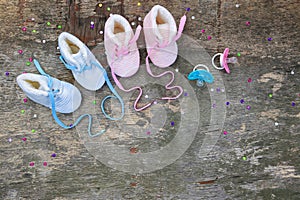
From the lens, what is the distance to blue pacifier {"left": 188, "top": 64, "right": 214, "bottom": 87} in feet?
3.84

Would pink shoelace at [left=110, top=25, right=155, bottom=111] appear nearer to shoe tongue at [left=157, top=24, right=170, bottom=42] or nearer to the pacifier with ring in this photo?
shoe tongue at [left=157, top=24, right=170, bottom=42]

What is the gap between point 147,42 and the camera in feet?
3.83

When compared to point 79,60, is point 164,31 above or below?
above

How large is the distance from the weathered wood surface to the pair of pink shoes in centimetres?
7

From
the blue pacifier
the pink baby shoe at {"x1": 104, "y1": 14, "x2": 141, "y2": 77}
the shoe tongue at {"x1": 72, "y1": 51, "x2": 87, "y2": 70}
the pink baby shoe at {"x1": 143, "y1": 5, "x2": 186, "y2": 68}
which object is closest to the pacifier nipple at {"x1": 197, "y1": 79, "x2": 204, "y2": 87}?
the blue pacifier

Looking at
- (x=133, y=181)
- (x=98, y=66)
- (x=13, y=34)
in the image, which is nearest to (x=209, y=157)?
(x=133, y=181)

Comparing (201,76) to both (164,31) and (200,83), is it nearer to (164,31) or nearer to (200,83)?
(200,83)

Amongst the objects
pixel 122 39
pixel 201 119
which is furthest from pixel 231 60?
pixel 122 39

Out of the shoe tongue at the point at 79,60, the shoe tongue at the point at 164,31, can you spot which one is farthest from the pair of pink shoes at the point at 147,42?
the shoe tongue at the point at 79,60

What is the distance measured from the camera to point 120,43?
110 centimetres

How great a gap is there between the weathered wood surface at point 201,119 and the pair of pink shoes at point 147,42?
69 millimetres

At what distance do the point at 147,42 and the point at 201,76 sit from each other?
243 mm

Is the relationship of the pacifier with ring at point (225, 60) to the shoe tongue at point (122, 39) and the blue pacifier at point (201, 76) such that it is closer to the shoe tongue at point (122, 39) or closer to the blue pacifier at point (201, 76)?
the blue pacifier at point (201, 76)

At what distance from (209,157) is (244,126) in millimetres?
184
